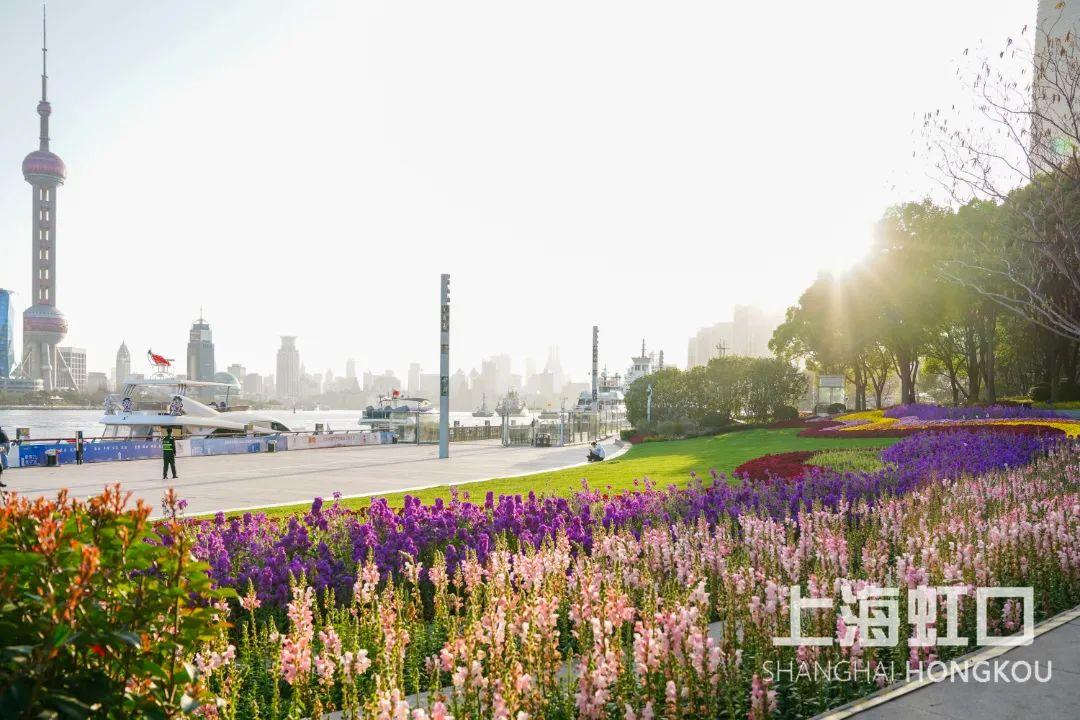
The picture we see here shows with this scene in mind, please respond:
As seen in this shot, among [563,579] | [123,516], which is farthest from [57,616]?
[563,579]

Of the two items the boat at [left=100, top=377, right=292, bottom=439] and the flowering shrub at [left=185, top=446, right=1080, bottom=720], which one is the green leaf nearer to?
the flowering shrub at [left=185, top=446, right=1080, bottom=720]

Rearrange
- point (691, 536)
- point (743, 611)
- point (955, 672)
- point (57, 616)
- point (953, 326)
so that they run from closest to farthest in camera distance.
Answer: point (57, 616) < point (955, 672) < point (743, 611) < point (691, 536) < point (953, 326)

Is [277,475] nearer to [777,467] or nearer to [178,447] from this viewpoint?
[178,447]

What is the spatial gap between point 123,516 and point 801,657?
13.2 ft

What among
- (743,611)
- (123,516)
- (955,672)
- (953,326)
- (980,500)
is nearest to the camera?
(123,516)

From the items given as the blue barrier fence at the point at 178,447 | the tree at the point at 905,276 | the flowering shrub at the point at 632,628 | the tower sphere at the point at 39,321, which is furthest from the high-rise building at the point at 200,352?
the flowering shrub at the point at 632,628

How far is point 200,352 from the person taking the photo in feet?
439

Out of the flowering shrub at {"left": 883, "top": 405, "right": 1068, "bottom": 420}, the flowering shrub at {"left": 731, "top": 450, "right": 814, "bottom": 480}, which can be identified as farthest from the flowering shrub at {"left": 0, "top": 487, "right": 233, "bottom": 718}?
the flowering shrub at {"left": 883, "top": 405, "right": 1068, "bottom": 420}

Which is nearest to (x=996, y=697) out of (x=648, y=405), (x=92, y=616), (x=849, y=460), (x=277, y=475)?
(x=92, y=616)

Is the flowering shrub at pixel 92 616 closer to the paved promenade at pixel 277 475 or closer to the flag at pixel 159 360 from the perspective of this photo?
the paved promenade at pixel 277 475

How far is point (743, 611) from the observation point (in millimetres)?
5172

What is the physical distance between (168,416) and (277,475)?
22.8 meters

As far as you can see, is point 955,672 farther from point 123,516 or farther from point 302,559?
point 302,559

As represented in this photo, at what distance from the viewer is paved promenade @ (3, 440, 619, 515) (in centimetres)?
1709
